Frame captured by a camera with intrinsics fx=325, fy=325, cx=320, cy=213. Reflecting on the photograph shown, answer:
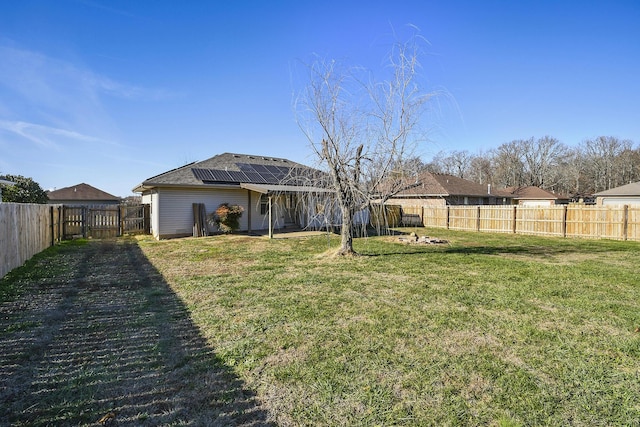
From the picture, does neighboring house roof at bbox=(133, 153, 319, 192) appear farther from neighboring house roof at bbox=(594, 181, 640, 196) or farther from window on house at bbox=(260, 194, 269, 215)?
neighboring house roof at bbox=(594, 181, 640, 196)

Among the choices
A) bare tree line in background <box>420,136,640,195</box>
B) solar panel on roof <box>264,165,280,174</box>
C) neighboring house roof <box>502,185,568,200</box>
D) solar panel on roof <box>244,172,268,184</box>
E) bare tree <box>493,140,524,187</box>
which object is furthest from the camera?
bare tree <box>493,140,524,187</box>

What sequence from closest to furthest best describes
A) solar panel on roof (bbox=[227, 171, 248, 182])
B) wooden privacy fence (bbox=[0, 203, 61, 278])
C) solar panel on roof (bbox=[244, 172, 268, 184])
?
wooden privacy fence (bbox=[0, 203, 61, 278]), solar panel on roof (bbox=[227, 171, 248, 182]), solar panel on roof (bbox=[244, 172, 268, 184])

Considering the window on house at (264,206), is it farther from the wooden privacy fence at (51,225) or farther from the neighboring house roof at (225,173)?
the wooden privacy fence at (51,225)

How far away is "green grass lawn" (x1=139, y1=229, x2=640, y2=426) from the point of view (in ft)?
8.22

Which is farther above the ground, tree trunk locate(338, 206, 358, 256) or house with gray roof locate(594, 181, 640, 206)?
house with gray roof locate(594, 181, 640, 206)

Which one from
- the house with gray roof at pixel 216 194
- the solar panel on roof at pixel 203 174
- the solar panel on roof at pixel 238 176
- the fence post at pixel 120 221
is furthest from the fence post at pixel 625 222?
the fence post at pixel 120 221

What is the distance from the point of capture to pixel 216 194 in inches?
595

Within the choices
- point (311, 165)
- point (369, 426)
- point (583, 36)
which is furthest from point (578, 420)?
point (583, 36)

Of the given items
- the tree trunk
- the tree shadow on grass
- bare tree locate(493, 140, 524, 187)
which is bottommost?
the tree shadow on grass

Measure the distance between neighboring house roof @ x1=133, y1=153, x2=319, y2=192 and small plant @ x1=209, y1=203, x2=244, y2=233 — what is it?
3.86ft

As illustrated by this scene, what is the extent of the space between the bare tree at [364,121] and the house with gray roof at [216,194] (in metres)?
3.31

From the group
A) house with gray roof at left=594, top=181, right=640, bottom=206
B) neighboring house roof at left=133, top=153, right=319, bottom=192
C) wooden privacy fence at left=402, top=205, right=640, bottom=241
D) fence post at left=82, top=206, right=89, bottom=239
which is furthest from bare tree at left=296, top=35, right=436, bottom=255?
house with gray roof at left=594, top=181, right=640, bottom=206

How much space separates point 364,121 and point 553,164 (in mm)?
56331

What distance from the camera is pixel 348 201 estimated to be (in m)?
8.90
